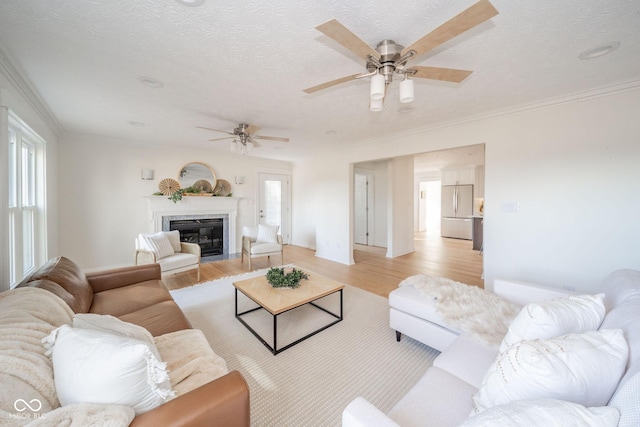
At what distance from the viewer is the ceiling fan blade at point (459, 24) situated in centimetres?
101

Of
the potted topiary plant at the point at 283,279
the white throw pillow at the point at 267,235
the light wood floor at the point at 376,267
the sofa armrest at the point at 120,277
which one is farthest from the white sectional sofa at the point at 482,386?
the white throw pillow at the point at 267,235

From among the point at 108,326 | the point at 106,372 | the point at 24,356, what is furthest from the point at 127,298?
the point at 106,372

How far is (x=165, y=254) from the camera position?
11.2 feet

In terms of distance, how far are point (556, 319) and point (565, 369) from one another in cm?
32

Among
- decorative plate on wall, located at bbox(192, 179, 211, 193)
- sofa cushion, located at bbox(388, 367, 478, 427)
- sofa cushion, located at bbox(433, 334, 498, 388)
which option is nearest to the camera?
sofa cushion, located at bbox(388, 367, 478, 427)

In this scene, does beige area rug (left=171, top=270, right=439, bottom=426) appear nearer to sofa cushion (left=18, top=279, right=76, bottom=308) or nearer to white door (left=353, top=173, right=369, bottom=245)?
sofa cushion (left=18, top=279, right=76, bottom=308)

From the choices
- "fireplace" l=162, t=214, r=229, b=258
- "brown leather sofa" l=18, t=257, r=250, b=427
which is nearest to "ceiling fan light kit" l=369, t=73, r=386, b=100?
"brown leather sofa" l=18, t=257, r=250, b=427

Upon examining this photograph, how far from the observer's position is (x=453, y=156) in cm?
583

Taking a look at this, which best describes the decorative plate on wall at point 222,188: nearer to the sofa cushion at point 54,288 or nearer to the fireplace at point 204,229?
the fireplace at point 204,229

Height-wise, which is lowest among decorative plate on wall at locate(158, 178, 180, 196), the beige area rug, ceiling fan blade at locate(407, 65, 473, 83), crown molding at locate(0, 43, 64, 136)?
the beige area rug

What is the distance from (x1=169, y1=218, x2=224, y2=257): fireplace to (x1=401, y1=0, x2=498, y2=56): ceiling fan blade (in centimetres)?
508

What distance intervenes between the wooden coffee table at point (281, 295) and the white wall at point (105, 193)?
11.1 ft

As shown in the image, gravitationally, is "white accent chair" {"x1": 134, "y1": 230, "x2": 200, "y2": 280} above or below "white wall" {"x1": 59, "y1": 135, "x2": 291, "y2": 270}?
below

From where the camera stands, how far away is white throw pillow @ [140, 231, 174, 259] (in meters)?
3.30
